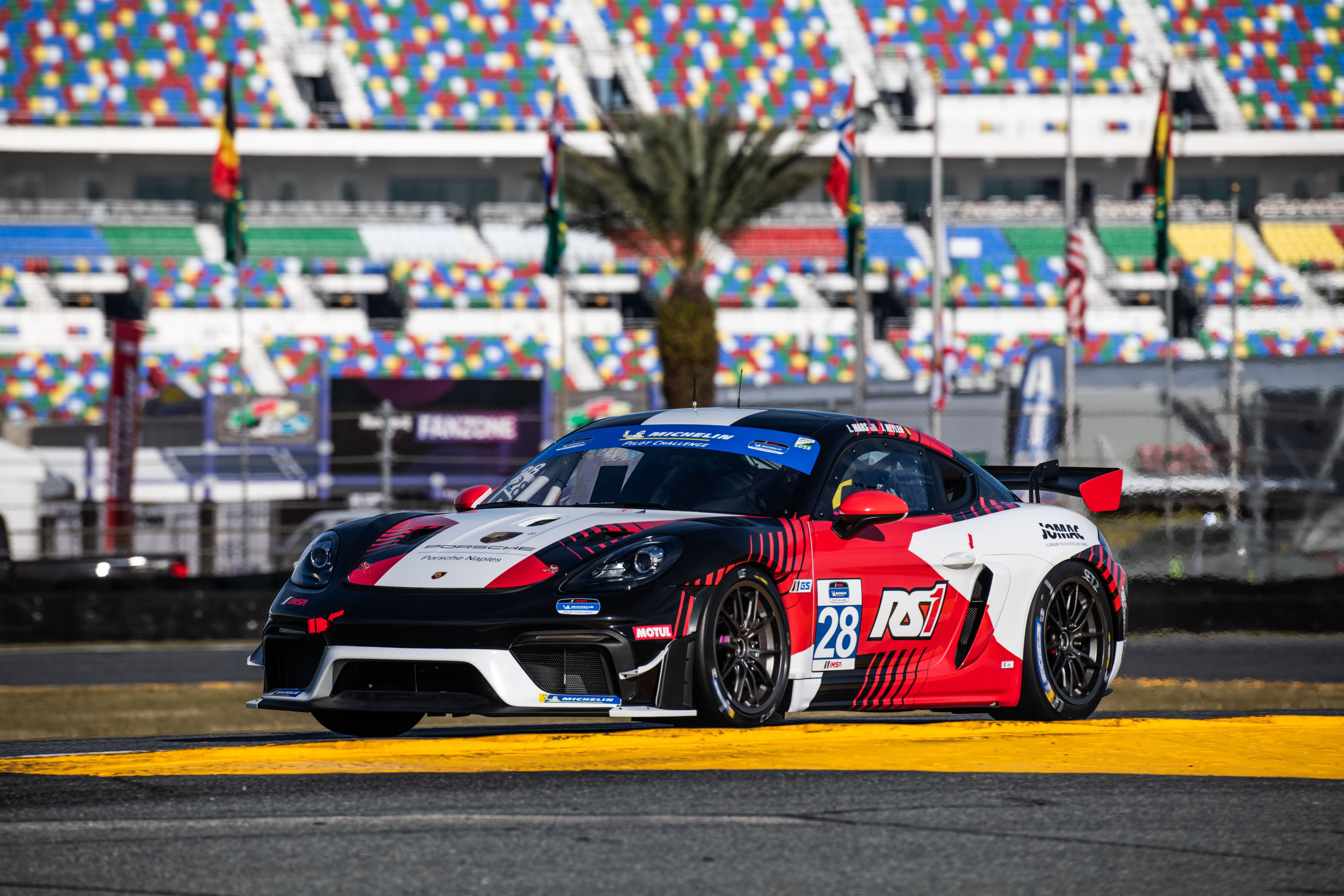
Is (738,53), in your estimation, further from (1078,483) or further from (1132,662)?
(1078,483)

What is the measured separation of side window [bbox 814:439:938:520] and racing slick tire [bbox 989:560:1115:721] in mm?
627

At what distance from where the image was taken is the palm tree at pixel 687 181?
94.0ft

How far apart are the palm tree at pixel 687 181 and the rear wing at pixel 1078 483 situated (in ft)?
64.0

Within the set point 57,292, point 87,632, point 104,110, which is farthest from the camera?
point 104,110

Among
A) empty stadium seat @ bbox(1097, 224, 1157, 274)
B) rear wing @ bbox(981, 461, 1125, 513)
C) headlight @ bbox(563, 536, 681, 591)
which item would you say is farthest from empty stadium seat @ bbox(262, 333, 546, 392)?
headlight @ bbox(563, 536, 681, 591)

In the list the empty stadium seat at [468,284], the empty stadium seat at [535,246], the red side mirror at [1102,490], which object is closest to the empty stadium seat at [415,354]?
the empty stadium seat at [468,284]

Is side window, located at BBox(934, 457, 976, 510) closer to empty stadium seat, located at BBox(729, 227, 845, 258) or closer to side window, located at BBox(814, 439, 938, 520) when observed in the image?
side window, located at BBox(814, 439, 938, 520)

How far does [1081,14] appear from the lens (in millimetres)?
46438

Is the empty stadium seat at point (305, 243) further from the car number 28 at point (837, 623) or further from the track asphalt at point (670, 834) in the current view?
the track asphalt at point (670, 834)

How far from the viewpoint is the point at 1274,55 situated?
4684cm

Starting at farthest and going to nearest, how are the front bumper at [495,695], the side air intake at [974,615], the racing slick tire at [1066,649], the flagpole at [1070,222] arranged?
the flagpole at [1070,222] < the racing slick tire at [1066,649] < the side air intake at [974,615] < the front bumper at [495,695]

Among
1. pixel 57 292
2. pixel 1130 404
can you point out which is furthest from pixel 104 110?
pixel 1130 404

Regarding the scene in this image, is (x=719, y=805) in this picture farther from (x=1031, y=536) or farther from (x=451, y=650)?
(x=1031, y=536)

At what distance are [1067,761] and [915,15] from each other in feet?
142
